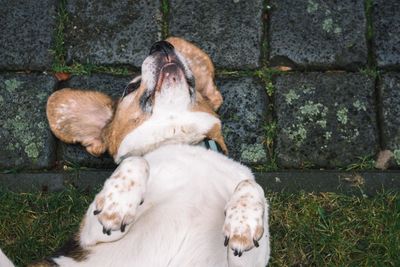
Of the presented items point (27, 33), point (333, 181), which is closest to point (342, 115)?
point (333, 181)

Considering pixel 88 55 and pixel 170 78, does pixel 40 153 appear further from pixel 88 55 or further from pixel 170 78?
pixel 170 78

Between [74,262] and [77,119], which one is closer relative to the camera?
[74,262]

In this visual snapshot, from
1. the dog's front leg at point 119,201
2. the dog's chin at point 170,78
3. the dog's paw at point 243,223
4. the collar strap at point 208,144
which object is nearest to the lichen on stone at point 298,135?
the collar strap at point 208,144

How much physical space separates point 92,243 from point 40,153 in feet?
3.97

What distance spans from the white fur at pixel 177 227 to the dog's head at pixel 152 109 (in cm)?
25

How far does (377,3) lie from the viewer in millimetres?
4820

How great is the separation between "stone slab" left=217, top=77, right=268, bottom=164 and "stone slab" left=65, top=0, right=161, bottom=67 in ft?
2.17

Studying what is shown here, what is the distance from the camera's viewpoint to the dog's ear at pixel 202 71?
171 inches

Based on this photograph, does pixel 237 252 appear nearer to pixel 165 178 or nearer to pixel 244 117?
pixel 165 178

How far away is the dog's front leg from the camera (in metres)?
3.35

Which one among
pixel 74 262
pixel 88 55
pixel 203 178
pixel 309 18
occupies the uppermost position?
pixel 309 18

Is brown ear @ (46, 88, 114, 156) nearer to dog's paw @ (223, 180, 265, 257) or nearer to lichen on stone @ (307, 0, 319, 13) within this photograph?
dog's paw @ (223, 180, 265, 257)

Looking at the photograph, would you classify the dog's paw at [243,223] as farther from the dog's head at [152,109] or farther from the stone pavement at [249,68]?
the stone pavement at [249,68]

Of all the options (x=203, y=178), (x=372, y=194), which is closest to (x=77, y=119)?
(x=203, y=178)
